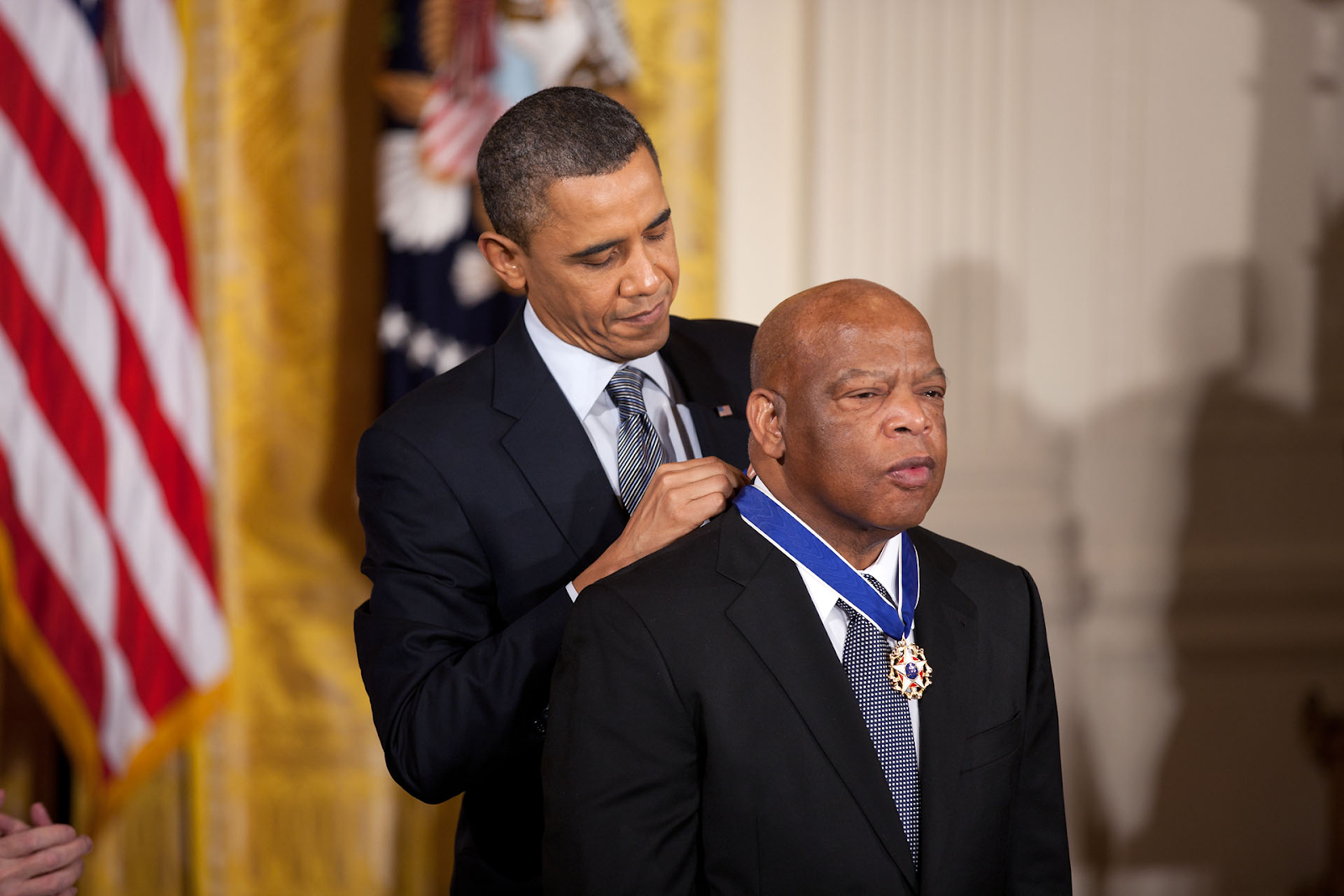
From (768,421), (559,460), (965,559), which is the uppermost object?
(768,421)

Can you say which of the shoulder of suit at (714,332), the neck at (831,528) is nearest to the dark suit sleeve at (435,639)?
the neck at (831,528)

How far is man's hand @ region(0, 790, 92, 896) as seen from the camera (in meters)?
2.14

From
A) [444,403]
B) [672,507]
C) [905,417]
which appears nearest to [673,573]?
[672,507]

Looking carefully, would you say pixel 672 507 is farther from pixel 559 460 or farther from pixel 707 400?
pixel 707 400

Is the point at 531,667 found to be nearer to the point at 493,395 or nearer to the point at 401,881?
the point at 493,395

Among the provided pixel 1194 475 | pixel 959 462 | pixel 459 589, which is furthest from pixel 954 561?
pixel 1194 475

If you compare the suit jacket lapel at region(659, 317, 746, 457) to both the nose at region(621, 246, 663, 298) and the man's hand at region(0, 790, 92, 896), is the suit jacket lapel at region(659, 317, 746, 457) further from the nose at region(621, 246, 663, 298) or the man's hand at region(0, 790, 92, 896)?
the man's hand at region(0, 790, 92, 896)

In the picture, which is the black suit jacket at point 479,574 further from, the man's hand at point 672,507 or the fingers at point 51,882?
the fingers at point 51,882

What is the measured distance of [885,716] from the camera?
1.47 metres

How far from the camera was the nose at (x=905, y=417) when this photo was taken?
139 cm

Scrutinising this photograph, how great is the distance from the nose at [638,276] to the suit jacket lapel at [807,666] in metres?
0.41

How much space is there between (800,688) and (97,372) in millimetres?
2585

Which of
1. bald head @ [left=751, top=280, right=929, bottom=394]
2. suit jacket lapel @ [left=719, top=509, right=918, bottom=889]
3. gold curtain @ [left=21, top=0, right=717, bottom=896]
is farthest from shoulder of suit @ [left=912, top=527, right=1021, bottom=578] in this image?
gold curtain @ [left=21, top=0, right=717, bottom=896]

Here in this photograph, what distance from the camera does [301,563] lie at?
11.9 feet
